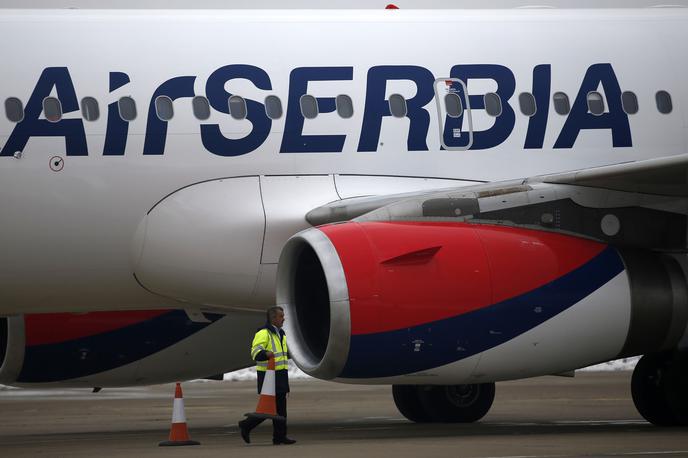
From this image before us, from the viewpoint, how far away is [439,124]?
46.2ft

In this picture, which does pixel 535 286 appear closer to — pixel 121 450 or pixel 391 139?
pixel 391 139

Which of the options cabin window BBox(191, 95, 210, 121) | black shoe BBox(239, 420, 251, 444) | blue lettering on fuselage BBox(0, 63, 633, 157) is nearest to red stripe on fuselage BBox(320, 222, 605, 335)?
black shoe BBox(239, 420, 251, 444)

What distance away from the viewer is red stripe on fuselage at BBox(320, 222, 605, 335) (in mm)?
11875

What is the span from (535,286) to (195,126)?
11.8 feet

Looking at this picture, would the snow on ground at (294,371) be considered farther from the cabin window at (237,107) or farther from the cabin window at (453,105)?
the cabin window at (237,107)

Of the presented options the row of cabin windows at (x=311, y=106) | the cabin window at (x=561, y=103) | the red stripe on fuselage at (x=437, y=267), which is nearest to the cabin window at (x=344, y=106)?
the row of cabin windows at (x=311, y=106)

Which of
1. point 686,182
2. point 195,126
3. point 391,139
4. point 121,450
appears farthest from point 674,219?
point 121,450

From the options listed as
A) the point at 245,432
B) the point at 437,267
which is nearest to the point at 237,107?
the point at 437,267

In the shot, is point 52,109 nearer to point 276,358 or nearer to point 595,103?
point 276,358

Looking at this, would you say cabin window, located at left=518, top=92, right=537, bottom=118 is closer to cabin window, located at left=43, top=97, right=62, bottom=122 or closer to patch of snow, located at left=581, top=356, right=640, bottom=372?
cabin window, located at left=43, top=97, right=62, bottom=122

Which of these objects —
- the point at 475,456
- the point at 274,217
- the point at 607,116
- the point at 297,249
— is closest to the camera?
the point at 475,456

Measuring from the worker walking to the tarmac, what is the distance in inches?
6.7

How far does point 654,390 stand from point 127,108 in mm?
5706

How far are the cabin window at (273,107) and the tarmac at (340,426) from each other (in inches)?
119
